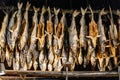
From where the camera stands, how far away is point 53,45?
7680 mm

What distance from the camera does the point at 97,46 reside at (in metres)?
7.82

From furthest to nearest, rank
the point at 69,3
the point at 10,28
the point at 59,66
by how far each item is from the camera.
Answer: the point at 69,3 < the point at 10,28 < the point at 59,66

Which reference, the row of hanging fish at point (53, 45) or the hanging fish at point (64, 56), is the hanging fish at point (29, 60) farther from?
the hanging fish at point (64, 56)

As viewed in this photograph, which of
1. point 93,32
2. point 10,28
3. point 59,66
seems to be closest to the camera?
point 59,66

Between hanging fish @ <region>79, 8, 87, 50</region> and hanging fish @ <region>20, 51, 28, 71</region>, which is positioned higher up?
hanging fish @ <region>79, 8, 87, 50</region>

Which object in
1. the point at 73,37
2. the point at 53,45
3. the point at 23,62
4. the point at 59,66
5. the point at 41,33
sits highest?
the point at 41,33

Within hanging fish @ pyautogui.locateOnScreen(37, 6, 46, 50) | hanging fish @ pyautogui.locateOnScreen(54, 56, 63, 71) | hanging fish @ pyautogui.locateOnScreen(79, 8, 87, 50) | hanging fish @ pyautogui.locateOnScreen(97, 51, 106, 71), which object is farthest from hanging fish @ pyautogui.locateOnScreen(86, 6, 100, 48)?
hanging fish @ pyautogui.locateOnScreen(37, 6, 46, 50)

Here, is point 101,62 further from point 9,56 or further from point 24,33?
point 9,56

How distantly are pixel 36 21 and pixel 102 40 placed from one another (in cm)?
136

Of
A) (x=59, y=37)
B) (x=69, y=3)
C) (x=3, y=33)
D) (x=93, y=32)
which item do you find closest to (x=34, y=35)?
(x=59, y=37)

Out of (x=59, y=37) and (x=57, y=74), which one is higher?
(x=59, y=37)

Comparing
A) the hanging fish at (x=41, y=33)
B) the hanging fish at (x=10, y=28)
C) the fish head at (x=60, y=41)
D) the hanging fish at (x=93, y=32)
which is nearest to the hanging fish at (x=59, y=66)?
the fish head at (x=60, y=41)

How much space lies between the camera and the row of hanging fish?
24.9 feet

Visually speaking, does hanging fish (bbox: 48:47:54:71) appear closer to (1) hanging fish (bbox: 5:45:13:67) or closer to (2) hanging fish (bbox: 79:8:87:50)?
(2) hanging fish (bbox: 79:8:87:50)
